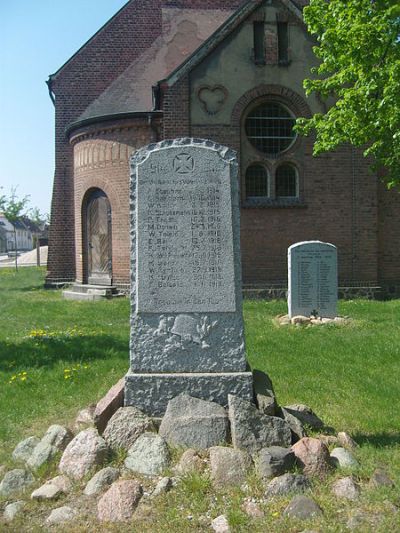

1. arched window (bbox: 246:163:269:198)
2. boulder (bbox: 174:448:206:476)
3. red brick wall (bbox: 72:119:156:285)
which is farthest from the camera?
red brick wall (bbox: 72:119:156:285)

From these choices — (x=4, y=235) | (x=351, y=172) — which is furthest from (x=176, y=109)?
(x=4, y=235)

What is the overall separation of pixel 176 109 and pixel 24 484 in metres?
12.7

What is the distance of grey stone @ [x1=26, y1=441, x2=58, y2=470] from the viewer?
4637mm

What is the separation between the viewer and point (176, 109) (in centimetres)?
1565

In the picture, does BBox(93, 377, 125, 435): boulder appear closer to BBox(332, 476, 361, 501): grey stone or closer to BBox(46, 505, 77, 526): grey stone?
BBox(46, 505, 77, 526): grey stone

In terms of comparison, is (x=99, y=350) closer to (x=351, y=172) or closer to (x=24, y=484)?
(x=24, y=484)

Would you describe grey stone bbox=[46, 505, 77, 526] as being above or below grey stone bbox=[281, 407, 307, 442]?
below

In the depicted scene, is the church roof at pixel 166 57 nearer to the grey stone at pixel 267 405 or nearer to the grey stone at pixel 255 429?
the grey stone at pixel 267 405

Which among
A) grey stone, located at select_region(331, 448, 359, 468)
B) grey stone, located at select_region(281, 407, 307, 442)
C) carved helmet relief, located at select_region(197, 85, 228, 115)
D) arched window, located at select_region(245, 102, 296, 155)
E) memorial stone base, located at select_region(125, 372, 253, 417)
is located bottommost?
grey stone, located at select_region(331, 448, 359, 468)

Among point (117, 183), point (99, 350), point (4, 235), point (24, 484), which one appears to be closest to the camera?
point (24, 484)

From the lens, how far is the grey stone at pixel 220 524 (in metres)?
3.64

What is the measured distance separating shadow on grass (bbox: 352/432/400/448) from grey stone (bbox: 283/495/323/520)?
4.48 feet

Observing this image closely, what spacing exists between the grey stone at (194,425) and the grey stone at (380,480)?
45.7 inches

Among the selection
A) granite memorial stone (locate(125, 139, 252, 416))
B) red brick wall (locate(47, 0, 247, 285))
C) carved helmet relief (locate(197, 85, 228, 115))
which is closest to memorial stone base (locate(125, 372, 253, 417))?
granite memorial stone (locate(125, 139, 252, 416))
